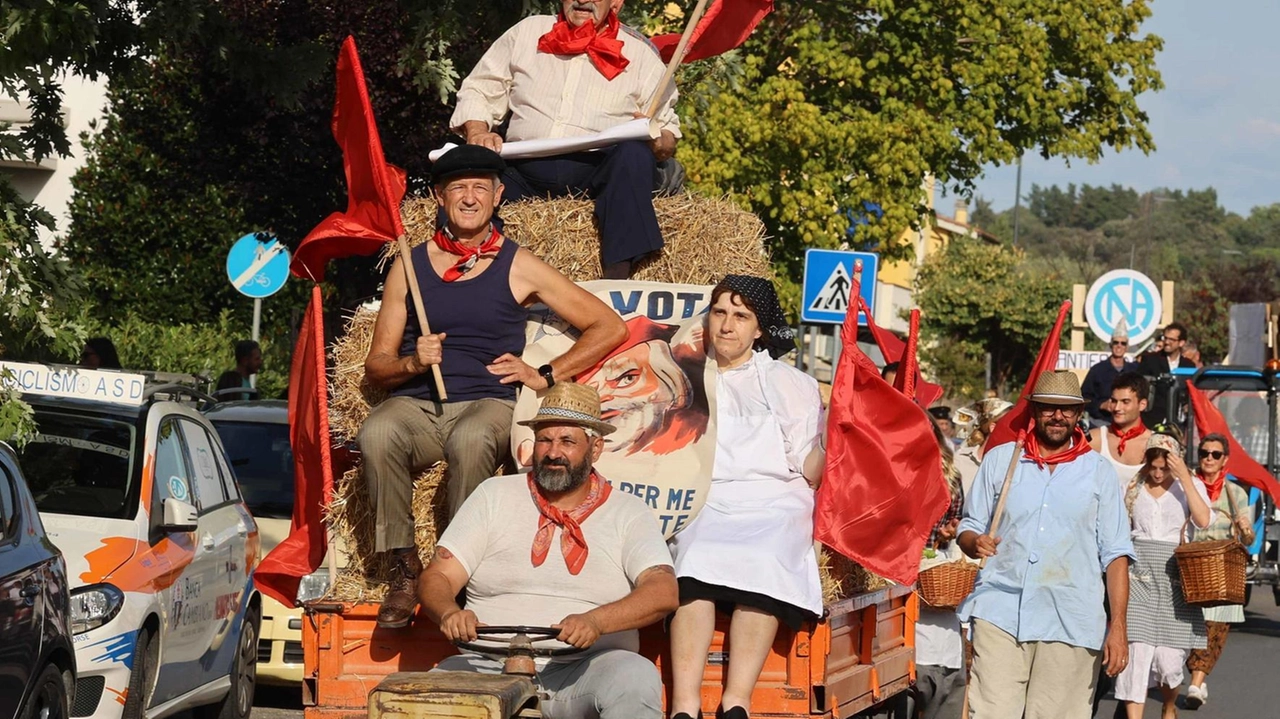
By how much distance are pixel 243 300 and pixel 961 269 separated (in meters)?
40.8

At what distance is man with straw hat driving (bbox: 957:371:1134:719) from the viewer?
30.5ft

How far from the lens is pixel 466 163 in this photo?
834 centimetres

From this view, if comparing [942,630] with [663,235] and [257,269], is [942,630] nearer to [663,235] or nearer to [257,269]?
[663,235]

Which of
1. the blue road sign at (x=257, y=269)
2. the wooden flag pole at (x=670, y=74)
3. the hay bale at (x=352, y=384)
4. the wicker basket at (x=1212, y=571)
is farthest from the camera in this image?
the blue road sign at (x=257, y=269)

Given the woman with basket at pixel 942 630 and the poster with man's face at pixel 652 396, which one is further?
the woman with basket at pixel 942 630

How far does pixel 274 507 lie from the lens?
46.6 feet

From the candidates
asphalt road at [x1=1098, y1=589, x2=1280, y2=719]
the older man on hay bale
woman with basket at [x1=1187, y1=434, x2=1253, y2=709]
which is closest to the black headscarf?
the older man on hay bale

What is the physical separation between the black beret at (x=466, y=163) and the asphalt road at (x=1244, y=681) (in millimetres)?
8386

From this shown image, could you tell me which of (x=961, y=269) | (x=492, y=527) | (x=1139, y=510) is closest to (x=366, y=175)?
(x=492, y=527)

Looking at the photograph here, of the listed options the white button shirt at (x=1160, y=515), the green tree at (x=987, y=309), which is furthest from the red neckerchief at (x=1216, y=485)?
the green tree at (x=987, y=309)

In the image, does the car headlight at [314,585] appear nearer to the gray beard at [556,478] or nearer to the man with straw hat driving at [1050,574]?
the man with straw hat driving at [1050,574]

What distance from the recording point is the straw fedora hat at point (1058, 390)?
9.35 meters

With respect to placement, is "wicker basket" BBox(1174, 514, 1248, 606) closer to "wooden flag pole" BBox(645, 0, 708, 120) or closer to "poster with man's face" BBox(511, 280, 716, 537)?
"wooden flag pole" BBox(645, 0, 708, 120)

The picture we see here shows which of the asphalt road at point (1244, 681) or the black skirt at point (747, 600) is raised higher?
the black skirt at point (747, 600)
